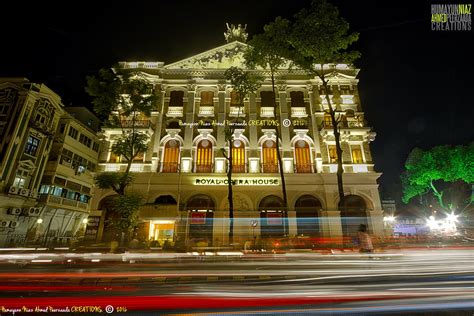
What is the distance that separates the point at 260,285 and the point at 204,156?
59.9 feet

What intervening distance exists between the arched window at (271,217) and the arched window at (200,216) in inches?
167

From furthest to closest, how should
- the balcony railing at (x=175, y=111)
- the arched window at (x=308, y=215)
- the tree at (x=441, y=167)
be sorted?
the tree at (x=441, y=167) < the balcony railing at (x=175, y=111) < the arched window at (x=308, y=215)

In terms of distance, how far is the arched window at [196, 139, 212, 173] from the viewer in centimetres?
2256

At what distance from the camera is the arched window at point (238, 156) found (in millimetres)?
22559

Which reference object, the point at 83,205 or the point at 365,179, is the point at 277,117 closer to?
the point at 365,179

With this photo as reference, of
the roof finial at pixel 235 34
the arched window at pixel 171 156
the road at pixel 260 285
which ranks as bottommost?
the road at pixel 260 285

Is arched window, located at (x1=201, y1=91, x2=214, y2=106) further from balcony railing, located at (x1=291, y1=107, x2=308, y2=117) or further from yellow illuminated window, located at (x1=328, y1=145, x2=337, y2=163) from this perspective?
yellow illuminated window, located at (x1=328, y1=145, x2=337, y2=163)

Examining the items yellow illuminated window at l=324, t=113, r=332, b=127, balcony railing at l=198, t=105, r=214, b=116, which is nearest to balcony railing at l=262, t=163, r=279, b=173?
yellow illuminated window at l=324, t=113, r=332, b=127

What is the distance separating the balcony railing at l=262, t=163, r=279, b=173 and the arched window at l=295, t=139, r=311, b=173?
6.30 ft

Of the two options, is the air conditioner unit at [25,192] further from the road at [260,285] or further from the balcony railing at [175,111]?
the road at [260,285]

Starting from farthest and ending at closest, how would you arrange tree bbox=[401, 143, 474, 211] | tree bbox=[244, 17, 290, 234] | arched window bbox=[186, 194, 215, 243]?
tree bbox=[401, 143, 474, 211], arched window bbox=[186, 194, 215, 243], tree bbox=[244, 17, 290, 234]

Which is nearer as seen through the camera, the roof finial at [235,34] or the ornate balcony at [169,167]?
the ornate balcony at [169,167]

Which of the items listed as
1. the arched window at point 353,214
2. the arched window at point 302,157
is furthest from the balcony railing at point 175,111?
the arched window at point 353,214

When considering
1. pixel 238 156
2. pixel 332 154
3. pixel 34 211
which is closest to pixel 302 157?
pixel 332 154
